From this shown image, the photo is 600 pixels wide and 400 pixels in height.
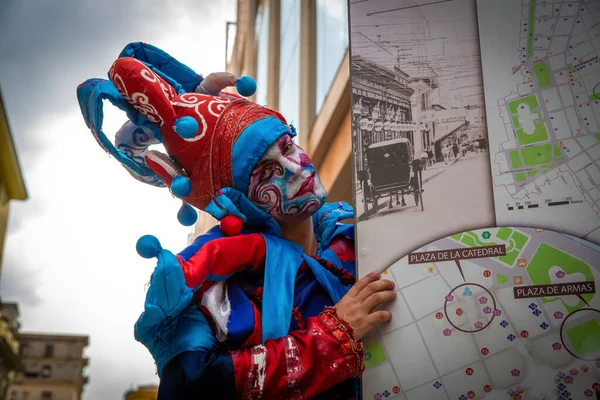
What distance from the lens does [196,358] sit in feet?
4.44

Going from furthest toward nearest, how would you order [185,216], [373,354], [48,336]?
[48,336] → [185,216] → [373,354]

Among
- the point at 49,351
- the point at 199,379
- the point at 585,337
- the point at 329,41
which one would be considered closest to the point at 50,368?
the point at 49,351

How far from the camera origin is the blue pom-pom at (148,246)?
134 centimetres

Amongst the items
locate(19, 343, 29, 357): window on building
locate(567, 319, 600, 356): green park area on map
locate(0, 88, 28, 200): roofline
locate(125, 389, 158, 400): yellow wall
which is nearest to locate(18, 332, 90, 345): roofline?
locate(19, 343, 29, 357): window on building

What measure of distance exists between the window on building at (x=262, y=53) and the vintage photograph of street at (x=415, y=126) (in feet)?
16.6

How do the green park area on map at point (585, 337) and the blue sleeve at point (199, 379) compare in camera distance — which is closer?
the green park area on map at point (585, 337)

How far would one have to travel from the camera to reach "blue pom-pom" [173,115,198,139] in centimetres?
155

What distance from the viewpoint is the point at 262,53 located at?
7.29 meters

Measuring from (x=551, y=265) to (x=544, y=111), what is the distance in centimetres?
31

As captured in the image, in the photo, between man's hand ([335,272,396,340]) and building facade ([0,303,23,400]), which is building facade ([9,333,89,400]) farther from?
man's hand ([335,272,396,340])

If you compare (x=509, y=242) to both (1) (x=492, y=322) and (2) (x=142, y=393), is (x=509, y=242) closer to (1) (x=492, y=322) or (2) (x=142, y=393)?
(1) (x=492, y=322)

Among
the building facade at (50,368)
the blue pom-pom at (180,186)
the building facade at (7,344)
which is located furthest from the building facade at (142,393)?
the blue pom-pom at (180,186)

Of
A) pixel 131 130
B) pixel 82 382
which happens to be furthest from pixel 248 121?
pixel 82 382

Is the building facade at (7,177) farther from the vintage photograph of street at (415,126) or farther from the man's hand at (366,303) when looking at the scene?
the man's hand at (366,303)
